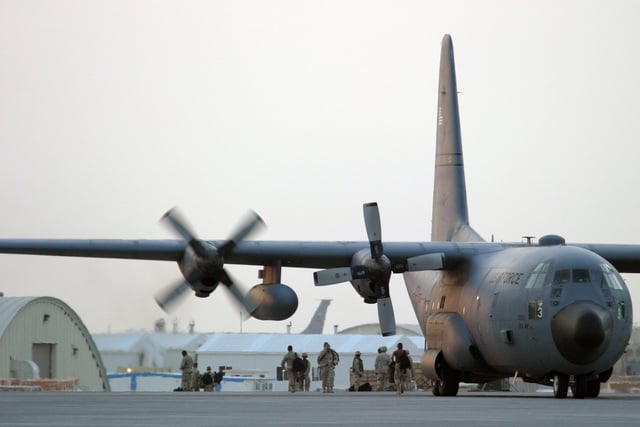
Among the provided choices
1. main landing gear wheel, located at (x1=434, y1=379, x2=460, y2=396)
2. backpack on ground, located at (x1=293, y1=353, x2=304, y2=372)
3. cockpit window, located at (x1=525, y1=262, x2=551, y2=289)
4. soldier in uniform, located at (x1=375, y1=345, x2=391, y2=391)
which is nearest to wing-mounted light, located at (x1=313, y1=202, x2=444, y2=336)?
main landing gear wheel, located at (x1=434, y1=379, x2=460, y2=396)

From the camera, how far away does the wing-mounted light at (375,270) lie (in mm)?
29859

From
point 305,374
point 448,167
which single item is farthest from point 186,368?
point 448,167

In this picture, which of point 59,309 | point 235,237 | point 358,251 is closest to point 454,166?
point 358,251

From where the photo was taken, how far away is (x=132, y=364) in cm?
5147

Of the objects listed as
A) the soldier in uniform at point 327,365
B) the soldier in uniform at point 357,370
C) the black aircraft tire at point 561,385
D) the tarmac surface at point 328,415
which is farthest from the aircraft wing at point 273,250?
the tarmac surface at point 328,415

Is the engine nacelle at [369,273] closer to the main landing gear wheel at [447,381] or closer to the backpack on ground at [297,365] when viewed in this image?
the main landing gear wheel at [447,381]

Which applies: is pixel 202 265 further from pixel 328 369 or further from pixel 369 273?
pixel 328 369

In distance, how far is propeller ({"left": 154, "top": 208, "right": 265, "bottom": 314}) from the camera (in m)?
28.7

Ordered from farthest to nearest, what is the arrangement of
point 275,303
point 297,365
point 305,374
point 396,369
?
1. point 305,374
2. point 297,365
3. point 396,369
4. point 275,303

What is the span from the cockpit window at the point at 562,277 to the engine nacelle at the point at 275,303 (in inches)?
276

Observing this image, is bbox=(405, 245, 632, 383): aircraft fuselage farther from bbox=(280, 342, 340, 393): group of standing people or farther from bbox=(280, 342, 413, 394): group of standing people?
bbox=(280, 342, 340, 393): group of standing people

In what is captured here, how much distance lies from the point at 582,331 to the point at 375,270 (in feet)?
18.7

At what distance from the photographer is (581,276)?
26.7 m

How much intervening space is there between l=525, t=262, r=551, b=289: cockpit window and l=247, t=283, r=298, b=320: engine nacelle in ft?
20.5
